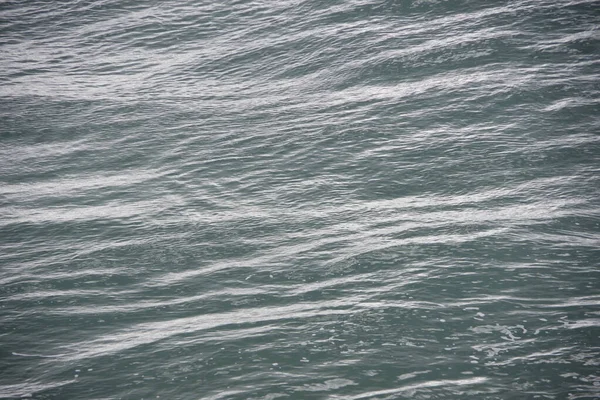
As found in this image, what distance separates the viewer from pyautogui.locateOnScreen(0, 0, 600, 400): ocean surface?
8531 millimetres

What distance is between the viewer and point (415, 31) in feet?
58.4

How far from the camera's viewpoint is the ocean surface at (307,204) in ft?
28.0

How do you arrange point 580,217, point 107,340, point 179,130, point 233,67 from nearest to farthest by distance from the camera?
point 107,340 < point 580,217 < point 179,130 < point 233,67

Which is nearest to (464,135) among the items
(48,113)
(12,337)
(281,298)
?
(281,298)

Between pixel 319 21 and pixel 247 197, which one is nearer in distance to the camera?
pixel 247 197

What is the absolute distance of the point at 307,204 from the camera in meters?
12.2

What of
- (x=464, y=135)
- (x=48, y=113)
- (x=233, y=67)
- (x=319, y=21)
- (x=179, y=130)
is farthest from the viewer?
(x=319, y=21)

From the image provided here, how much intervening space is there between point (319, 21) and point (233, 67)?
314 cm

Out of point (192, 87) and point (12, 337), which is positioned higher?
point (192, 87)

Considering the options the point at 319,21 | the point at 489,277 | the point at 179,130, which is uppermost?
the point at 319,21

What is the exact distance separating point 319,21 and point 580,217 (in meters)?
10.8

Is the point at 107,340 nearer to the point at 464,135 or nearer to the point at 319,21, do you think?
the point at 464,135

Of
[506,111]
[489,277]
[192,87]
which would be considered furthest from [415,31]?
[489,277]

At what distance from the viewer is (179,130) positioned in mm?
15398
